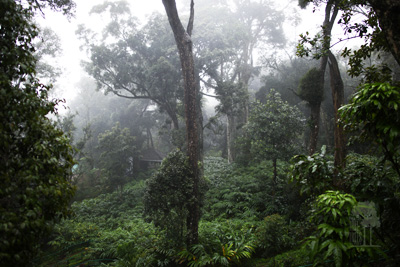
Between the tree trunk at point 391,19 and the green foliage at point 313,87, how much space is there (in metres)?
6.26

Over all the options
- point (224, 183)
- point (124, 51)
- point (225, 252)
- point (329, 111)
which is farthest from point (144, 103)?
point (225, 252)

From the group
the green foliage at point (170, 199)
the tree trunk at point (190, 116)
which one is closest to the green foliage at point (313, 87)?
the tree trunk at point (190, 116)

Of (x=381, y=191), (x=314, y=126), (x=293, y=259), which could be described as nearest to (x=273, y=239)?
(x=293, y=259)

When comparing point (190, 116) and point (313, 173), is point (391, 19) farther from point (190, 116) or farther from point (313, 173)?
point (190, 116)

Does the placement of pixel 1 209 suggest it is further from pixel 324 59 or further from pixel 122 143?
pixel 122 143

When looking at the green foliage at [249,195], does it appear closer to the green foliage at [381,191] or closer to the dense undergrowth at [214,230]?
the dense undergrowth at [214,230]

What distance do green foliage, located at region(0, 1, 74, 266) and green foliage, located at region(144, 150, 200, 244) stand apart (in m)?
3.48

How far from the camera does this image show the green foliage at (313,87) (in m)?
9.45

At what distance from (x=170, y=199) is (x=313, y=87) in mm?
6898

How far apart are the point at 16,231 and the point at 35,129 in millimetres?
1293

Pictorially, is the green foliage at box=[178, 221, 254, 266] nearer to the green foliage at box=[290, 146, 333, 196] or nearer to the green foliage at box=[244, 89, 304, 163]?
the green foliage at box=[290, 146, 333, 196]

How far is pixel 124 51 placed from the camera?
1778 cm

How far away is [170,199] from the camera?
22.1 ft

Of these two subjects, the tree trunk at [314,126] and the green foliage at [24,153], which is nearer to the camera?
the green foliage at [24,153]
